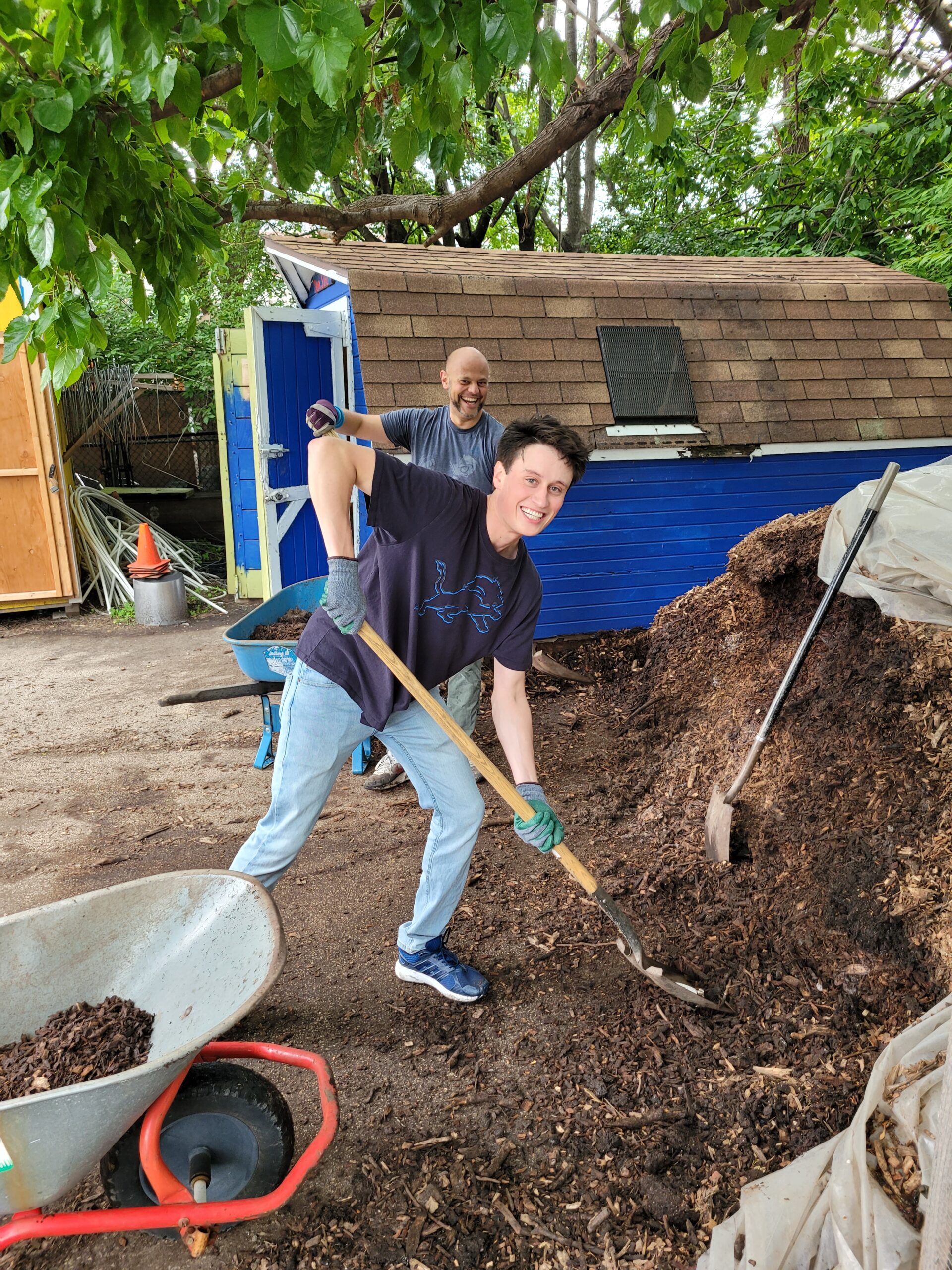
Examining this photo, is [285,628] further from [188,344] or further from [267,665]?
[188,344]

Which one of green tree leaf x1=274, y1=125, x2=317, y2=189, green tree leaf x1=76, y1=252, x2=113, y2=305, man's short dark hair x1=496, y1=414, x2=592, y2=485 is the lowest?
man's short dark hair x1=496, y1=414, x2=592, y2=485

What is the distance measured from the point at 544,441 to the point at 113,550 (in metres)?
8.58

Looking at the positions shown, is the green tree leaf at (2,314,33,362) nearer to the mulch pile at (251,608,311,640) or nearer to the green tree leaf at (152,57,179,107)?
the green tree leaf at (152,57,179,107)

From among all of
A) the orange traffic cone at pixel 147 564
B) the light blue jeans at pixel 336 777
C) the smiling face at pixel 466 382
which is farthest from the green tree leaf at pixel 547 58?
the orange traffic cone at pixel 147 564

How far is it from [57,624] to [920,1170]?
8.97m

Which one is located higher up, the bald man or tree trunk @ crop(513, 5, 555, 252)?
tree trunk @ crop(513, 5, 555, 252)

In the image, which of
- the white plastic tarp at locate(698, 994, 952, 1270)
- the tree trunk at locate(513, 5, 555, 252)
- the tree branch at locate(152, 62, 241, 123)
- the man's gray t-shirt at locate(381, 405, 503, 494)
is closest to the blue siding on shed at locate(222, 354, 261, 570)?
the man's gray t-shirt at locate(381, 405, 503, 494)

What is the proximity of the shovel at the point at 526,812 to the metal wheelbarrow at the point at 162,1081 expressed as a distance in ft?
2.29

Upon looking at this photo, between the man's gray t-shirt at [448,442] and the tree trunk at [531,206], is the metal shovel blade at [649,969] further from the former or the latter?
the tree trunk at [531,206]

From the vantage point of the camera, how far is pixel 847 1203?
1.70 meters

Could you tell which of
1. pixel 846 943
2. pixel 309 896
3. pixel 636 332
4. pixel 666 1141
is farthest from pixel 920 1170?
pixel 636 332

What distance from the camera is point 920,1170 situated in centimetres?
173

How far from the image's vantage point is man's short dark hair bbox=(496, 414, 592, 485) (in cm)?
244

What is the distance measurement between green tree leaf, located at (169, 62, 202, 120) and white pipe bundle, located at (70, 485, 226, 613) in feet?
25.0
